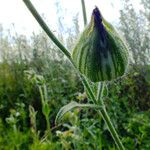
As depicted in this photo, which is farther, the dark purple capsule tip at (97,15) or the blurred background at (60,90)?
the blurred background at (60,90)

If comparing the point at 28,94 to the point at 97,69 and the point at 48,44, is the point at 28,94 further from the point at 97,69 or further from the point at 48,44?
the point at 97,69

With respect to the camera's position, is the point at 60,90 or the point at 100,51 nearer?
the point at 100,51

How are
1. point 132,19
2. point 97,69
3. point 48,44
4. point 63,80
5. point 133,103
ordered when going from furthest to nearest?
1. point 48,44
2. point 132,19
3. point 63,80
4. point 133,103
5. point 97,69

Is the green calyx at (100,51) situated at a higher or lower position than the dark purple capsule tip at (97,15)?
lower

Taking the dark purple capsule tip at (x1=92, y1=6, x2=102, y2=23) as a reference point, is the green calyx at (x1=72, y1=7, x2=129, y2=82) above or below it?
below

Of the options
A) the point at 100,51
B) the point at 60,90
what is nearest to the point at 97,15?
the point at 100,51

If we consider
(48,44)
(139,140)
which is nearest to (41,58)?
(48,44)

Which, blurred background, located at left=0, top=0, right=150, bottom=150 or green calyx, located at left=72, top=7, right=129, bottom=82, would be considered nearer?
green calyx, located at left=72, top=7, right=129, bottom=82

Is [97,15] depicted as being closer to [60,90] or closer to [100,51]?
[100,51]
